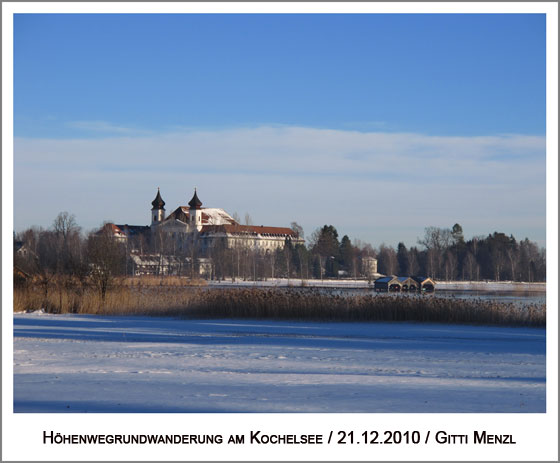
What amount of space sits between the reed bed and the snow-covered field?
2.37 metres

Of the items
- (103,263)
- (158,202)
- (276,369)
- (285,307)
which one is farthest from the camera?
(158,202)

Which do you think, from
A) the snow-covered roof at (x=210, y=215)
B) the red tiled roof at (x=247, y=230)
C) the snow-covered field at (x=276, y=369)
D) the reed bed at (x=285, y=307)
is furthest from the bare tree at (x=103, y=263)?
the snow-covered roof at (x=210, y=215)

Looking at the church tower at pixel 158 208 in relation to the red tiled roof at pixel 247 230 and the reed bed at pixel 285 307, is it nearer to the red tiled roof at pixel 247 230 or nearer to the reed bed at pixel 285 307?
the red tiled roof at pixel 247 230

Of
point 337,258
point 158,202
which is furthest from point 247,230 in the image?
point 158,202

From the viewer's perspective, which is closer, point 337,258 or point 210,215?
point 337,258

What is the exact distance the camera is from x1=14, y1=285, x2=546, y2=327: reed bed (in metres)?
22.1

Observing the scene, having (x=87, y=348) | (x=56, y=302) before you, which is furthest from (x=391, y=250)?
(x=87, y=348)

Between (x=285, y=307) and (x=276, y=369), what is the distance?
1191 cm

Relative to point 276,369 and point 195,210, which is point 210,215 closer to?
point 195,210

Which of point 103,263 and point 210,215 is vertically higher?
point 210,215

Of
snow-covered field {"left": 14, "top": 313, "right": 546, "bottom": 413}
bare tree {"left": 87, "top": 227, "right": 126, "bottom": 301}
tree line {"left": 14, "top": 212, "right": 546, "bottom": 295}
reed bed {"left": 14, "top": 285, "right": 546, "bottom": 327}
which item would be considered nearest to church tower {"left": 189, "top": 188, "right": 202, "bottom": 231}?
tree line {"left": 14, "top": 212, "right": 546, "bottom": 295}

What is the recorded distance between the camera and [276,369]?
11734 millimetres

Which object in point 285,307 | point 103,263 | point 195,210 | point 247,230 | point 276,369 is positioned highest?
point 195,210

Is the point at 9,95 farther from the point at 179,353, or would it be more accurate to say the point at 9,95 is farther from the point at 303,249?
the point at 303,249
